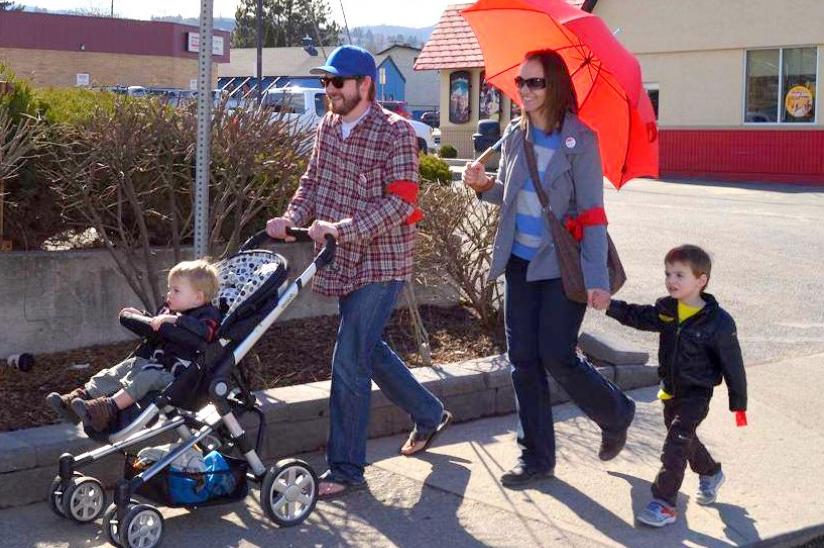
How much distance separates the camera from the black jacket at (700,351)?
4.95 m

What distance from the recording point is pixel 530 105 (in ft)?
16.9

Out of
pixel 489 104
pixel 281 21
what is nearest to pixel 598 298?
pixel 489 104

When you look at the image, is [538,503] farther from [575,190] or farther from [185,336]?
[185,336]

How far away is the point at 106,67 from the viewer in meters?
40.8

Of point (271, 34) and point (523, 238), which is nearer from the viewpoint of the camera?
point (523, 238)

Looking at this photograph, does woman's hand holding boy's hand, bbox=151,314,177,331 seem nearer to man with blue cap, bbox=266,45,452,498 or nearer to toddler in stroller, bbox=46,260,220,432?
toddler in stroller, bbox=46,260,220,432

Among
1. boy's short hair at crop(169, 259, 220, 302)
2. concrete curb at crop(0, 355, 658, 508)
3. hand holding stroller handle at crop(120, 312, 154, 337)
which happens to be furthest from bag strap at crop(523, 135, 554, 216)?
hand holding stroller handle at crop(120, 312, 154, 337)

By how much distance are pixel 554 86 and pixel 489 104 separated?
28661 mm

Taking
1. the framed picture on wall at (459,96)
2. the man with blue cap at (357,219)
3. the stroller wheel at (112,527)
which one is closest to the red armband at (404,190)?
the man with blue cap at (357,219)

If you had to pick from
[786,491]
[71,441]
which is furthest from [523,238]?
[71,441]

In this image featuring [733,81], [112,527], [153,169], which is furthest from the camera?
[733,81]

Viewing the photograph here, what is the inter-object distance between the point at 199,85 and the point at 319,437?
1.85m

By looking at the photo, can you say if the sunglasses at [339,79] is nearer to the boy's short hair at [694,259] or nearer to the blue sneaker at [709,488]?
the boy's short hair at [694,259]

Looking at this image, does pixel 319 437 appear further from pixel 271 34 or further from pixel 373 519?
pixel 271 34
